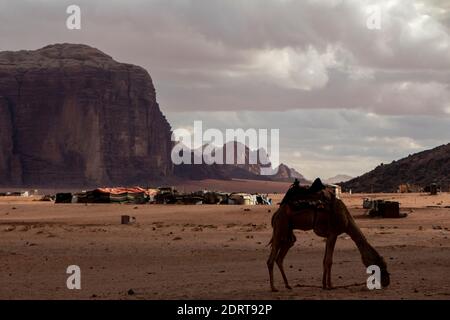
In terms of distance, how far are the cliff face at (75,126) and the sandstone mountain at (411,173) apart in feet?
251

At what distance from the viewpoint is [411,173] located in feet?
370

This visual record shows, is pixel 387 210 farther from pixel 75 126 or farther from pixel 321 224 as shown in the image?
pixel 75 126

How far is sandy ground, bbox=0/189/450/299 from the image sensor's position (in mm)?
17922

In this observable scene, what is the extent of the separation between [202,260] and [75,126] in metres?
166

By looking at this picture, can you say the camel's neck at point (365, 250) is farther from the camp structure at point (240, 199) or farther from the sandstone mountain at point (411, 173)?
the sandstone mountain at point (411, 173)

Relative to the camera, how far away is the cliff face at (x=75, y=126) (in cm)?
18212

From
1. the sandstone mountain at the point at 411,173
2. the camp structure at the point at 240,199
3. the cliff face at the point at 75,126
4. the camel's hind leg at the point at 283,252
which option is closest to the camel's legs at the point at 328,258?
the camel's hind leg at the point at 283,252

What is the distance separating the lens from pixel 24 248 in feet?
99.7

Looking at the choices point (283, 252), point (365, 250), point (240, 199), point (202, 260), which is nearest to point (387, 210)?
point (202, 260)

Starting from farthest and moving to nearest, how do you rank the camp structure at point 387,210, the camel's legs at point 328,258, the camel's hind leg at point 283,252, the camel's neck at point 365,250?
the camp structure at point 387,210 < the camel's hind leg at point 283,252 < the camel's neck at point 365,250 < the camel's legs at point 328,258

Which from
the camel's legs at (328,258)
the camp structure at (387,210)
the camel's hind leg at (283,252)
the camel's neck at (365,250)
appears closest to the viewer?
the camel's legs at (328,258)

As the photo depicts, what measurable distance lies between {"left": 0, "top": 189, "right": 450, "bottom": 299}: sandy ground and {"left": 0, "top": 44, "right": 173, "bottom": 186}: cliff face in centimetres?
13816

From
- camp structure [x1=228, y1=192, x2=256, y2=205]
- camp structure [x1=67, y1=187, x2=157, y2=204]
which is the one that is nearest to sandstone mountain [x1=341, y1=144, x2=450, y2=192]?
camp structure [x1=228, y1=192, x2=256, y2=205]

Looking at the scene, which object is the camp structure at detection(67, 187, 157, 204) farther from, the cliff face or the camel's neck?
the cliff face
